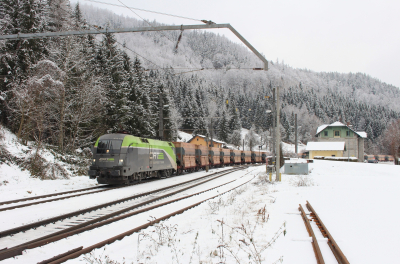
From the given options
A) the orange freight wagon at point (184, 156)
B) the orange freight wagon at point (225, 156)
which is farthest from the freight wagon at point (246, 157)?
the orange freight wagon at point (184, 156)

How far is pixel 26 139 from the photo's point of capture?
21.4 m

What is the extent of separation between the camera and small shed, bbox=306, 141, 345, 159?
6050 cm

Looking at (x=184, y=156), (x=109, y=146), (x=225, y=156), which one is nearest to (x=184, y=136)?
(x=225, y=156)

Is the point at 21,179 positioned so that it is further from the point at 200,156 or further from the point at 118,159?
the point at 200,156

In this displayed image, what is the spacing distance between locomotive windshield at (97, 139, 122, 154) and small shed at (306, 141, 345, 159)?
52.5 meters

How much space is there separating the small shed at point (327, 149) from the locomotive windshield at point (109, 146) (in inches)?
2066

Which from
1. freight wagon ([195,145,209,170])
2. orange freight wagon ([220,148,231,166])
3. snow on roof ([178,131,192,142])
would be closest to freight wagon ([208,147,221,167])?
orange freight wagon ([220,148,231,166])

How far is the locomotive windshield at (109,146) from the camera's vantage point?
1759 centimetres

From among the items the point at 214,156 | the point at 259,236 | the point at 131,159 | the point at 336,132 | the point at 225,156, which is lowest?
the point at 259,236

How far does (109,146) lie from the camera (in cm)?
1775

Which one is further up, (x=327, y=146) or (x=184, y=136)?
(x=184, y=136)

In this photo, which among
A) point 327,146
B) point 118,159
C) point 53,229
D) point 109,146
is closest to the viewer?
point 53,229

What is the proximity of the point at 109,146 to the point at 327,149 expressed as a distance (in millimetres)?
53119

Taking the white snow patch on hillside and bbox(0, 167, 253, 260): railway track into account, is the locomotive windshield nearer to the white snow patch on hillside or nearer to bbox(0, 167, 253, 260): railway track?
the white snow patch on hillside
